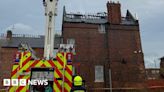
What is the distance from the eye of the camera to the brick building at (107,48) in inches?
1186

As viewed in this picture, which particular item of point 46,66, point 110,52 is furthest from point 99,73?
point 46,66

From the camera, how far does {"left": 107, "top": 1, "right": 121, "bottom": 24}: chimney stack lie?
32219 mm

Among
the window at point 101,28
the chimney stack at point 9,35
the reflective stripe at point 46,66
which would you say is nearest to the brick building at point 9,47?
the chimney stack at point 9,35

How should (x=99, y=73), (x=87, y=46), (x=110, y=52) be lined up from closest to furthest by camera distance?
(x=99, y=73)
(x=87, y=46)
(x=110, y=52)

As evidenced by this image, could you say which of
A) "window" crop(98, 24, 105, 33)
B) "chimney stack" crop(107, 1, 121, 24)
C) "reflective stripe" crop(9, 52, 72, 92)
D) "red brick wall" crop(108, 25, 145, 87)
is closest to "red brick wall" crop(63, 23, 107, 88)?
"window" crop(98, 24, 105, 33)

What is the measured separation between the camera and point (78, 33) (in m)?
31.2

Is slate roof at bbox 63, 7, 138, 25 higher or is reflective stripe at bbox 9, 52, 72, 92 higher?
slate roof at bbox 63, 7, 138, 25

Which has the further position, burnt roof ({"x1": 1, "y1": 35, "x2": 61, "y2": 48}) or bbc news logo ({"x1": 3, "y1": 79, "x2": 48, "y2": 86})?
burnt roof ({"x1": 1, "y1": 35, "x2": 61, "y2": 48})

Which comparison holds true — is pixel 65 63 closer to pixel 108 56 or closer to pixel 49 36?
pixel 49 36

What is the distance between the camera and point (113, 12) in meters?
32.2

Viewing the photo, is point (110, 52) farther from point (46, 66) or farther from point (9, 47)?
point (46, 66)

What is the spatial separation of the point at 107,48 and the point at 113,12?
5064mm

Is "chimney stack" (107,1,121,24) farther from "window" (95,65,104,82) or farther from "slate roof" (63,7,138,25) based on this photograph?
"window" (95,65,104,82)

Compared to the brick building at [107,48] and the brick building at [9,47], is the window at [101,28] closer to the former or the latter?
the brick building at [107,48]
